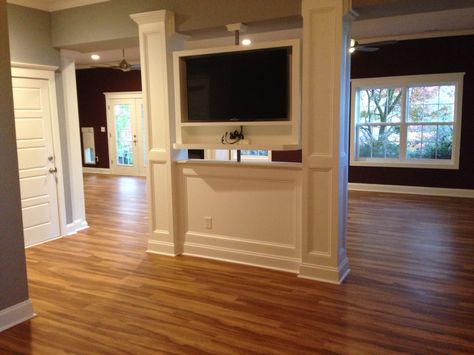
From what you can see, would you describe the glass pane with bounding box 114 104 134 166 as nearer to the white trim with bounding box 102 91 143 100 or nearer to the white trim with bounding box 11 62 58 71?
the white trim with bounding box 102 91 143 100

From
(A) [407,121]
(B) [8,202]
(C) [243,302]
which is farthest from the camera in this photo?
(A) [407,121]

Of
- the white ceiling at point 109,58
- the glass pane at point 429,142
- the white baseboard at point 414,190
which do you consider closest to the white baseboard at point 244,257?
the white baseboard at point 414,190

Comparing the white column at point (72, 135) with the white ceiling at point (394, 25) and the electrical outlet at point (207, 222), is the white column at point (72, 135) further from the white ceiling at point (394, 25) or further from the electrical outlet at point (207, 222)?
the electrical outlet at point (207, 222)

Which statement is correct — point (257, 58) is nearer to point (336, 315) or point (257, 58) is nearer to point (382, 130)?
point (336, 315)

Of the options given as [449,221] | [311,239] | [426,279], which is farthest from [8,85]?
[449,221]

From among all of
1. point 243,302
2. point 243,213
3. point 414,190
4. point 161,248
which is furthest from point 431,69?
point 243,302

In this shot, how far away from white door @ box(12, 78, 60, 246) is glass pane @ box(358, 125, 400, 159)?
5661mm

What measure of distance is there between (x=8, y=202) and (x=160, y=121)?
5.70 ft

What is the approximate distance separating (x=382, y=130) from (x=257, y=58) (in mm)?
4892

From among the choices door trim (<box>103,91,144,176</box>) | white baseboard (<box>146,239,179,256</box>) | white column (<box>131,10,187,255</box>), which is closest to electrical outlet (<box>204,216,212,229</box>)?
white column (<box>131,10,187,255</box>)

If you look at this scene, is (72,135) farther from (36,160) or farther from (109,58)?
(109,58)

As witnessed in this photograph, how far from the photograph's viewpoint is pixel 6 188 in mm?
2838

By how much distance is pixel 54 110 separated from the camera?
16.4 feet

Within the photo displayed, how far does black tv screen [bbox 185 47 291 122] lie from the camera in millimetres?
3662
